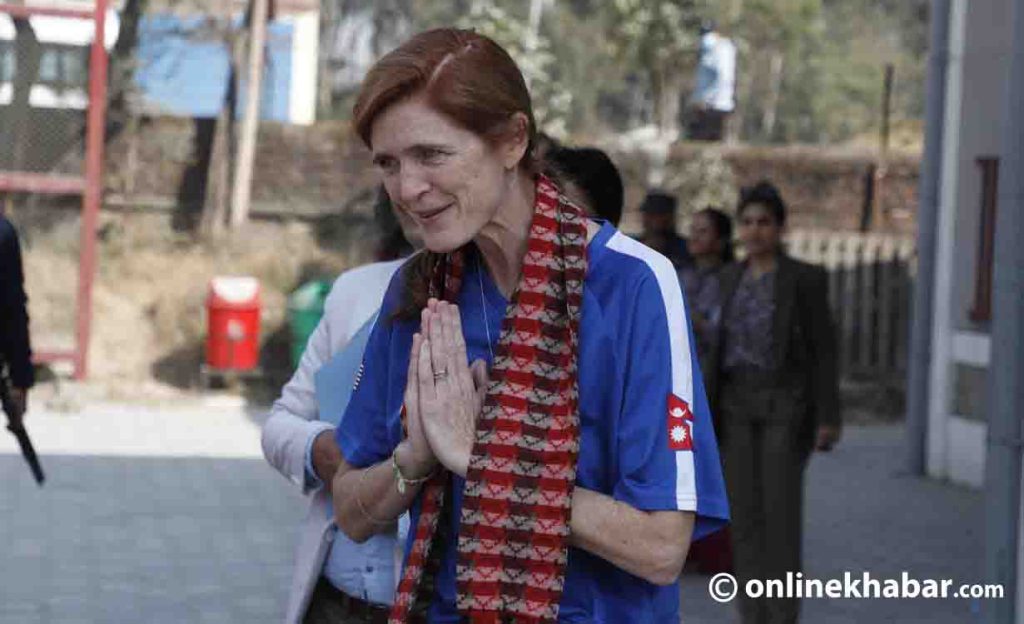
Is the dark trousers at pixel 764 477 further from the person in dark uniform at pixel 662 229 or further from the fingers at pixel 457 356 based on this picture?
the fingers at pixel 457 356

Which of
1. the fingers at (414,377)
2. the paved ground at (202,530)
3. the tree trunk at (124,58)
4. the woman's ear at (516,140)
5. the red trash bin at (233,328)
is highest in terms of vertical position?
the tree trunk at (124,58)

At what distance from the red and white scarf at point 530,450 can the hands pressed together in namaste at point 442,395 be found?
24mm

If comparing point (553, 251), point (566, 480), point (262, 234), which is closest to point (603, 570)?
point (566, 480)

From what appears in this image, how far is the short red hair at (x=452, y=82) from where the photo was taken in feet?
9.28

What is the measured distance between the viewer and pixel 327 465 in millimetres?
4203

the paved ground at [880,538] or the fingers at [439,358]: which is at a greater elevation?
the fingers at [439,358]

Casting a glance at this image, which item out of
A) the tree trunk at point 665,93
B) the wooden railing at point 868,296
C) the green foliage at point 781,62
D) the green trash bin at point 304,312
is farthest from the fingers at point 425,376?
the green foliage at point 781,62

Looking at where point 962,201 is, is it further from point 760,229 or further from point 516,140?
point 516,140

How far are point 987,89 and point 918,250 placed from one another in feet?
4.03

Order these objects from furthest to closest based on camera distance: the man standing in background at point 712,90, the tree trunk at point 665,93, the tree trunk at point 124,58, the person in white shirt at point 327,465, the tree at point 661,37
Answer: the tree at point 661,37
the tree trunk at point 665,93
the tree trunk at point 124,58
the man standing in background at point 712,90
the person in white shirt at point 327,465

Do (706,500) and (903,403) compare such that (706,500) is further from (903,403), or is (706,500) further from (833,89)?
(833,89)

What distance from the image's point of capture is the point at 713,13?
1674 inches

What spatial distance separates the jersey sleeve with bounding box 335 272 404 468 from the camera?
10.3 ft

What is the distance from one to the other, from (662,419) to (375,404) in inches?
20.3
